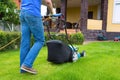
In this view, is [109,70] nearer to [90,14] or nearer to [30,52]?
[30,52]

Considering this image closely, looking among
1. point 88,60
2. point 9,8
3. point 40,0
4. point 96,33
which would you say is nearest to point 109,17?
point 96,33

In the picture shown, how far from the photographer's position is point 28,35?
4598 mm

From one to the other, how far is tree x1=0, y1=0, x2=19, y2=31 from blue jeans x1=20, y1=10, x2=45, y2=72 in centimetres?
884

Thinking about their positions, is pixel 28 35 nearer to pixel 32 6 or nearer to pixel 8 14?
pixel 32 6

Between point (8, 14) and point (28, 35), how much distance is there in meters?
9.14

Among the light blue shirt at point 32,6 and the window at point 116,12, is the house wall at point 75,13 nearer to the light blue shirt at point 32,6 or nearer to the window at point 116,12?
the window at point 116,12

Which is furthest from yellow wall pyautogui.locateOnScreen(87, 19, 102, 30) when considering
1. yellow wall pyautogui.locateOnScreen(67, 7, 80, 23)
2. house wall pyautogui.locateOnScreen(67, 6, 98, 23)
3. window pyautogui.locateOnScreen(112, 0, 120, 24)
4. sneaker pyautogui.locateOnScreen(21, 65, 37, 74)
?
sneaker pyautogui.locateOnScreen(21, 65, 37, 74)

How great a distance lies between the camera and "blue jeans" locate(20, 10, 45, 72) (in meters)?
4.44

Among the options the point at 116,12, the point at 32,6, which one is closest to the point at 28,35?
the point at 32,6

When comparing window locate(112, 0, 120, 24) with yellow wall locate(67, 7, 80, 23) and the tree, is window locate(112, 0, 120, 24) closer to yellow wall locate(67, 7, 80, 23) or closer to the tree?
yellow wall locate(67, 7, 80, 23)

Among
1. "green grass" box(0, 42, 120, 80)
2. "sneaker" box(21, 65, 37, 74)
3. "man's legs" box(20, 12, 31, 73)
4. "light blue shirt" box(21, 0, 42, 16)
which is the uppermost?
"light blue shirt" box(21, 0, 42, 16)

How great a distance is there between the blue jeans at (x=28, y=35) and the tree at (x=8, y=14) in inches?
348

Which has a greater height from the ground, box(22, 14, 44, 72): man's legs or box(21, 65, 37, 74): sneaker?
box(22, 14, 44, 72): man's legs

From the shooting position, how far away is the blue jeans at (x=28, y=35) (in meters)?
4.44
